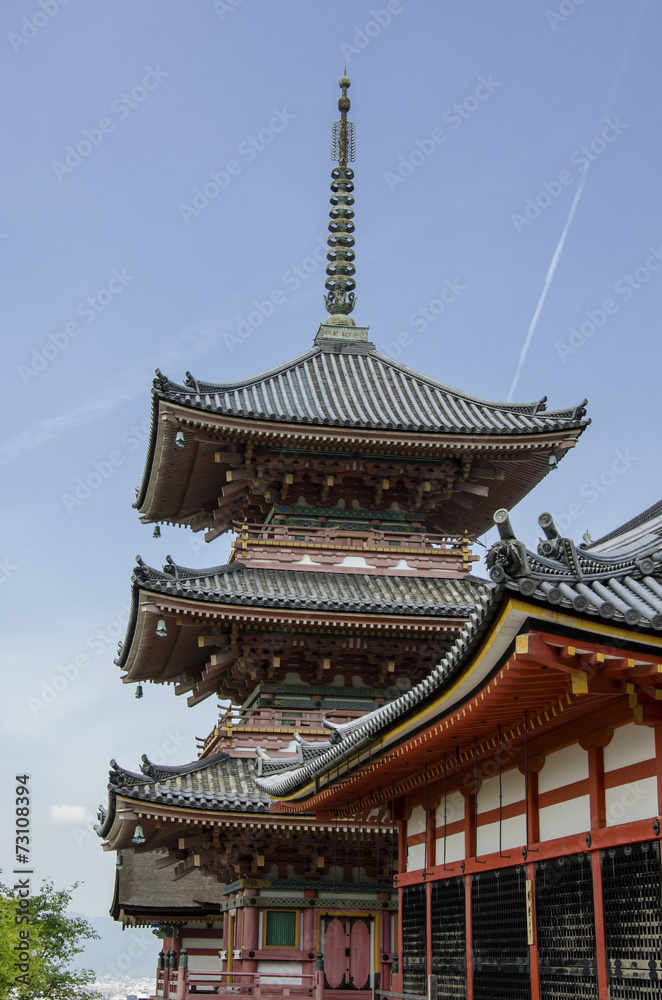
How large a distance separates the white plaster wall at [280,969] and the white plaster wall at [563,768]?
1019 centimetres

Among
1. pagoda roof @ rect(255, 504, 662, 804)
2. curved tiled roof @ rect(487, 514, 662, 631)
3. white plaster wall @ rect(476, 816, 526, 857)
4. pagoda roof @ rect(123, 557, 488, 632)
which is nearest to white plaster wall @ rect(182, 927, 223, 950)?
pagoda roof @ rect(123, 557, 488, 632)

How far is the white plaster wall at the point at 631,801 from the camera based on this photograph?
10172 millimetres

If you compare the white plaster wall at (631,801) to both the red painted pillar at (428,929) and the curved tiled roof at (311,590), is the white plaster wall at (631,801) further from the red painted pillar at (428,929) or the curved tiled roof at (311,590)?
the curved tiled roof at (311,590)

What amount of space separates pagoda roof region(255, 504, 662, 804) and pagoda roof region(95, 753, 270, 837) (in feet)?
29.8

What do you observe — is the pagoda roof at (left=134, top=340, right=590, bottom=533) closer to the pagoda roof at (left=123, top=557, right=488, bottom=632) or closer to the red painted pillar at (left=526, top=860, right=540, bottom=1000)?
the pagoda roof at (left=123, top=557, right=488, bottom=632)

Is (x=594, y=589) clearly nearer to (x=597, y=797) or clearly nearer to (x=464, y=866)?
(x=597, y=797)

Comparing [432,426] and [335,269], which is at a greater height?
[335,269]

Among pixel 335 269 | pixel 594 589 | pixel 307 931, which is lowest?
pixel 307 931

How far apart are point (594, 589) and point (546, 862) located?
3860mm

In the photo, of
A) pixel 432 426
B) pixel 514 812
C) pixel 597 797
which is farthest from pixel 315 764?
pixel 432 426

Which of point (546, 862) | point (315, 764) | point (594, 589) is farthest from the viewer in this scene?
point (315, 764)

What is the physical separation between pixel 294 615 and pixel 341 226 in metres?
13.1

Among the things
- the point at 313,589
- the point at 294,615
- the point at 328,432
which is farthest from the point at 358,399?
the point at 294,615

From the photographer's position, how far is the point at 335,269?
30.9 metres
